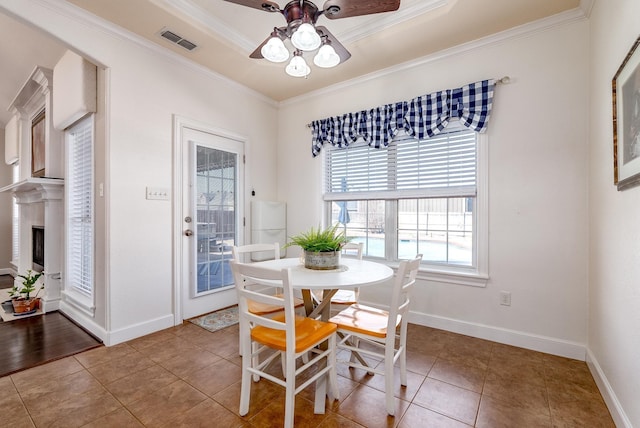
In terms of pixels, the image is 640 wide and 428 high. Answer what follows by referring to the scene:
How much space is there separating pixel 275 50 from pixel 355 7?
0.56 m

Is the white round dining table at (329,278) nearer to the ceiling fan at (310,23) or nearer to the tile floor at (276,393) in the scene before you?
the tile floor at (276,393)

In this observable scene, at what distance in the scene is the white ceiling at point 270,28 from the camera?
2.21m

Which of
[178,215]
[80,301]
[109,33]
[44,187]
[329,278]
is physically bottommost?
[80,301]

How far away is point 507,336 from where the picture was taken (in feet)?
8.10

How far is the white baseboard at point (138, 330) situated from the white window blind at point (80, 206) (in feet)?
2.05

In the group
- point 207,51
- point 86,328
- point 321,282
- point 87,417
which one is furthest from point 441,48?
point 86,328

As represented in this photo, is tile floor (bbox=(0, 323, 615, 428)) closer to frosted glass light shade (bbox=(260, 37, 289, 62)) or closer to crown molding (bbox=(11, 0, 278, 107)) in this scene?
frosted glass light shade (bbox=(260, 37, 289, 62))

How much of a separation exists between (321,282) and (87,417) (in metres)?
1.46

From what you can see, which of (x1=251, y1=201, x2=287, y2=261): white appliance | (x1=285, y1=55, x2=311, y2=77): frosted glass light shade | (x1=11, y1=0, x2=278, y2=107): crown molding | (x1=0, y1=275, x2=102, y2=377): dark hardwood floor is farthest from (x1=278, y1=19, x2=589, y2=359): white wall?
(x1=0, y1=275, x2=102, y2=377): dark hardwood floor

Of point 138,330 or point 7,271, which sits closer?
point 138,330

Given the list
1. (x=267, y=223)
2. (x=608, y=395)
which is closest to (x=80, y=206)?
(x=267, y=223)

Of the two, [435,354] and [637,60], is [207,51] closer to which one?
[637,60]

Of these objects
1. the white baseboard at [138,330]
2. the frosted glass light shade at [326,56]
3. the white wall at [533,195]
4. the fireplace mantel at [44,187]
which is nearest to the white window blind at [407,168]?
the white wall at [533,195]

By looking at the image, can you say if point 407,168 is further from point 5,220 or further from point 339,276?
point 5,220
